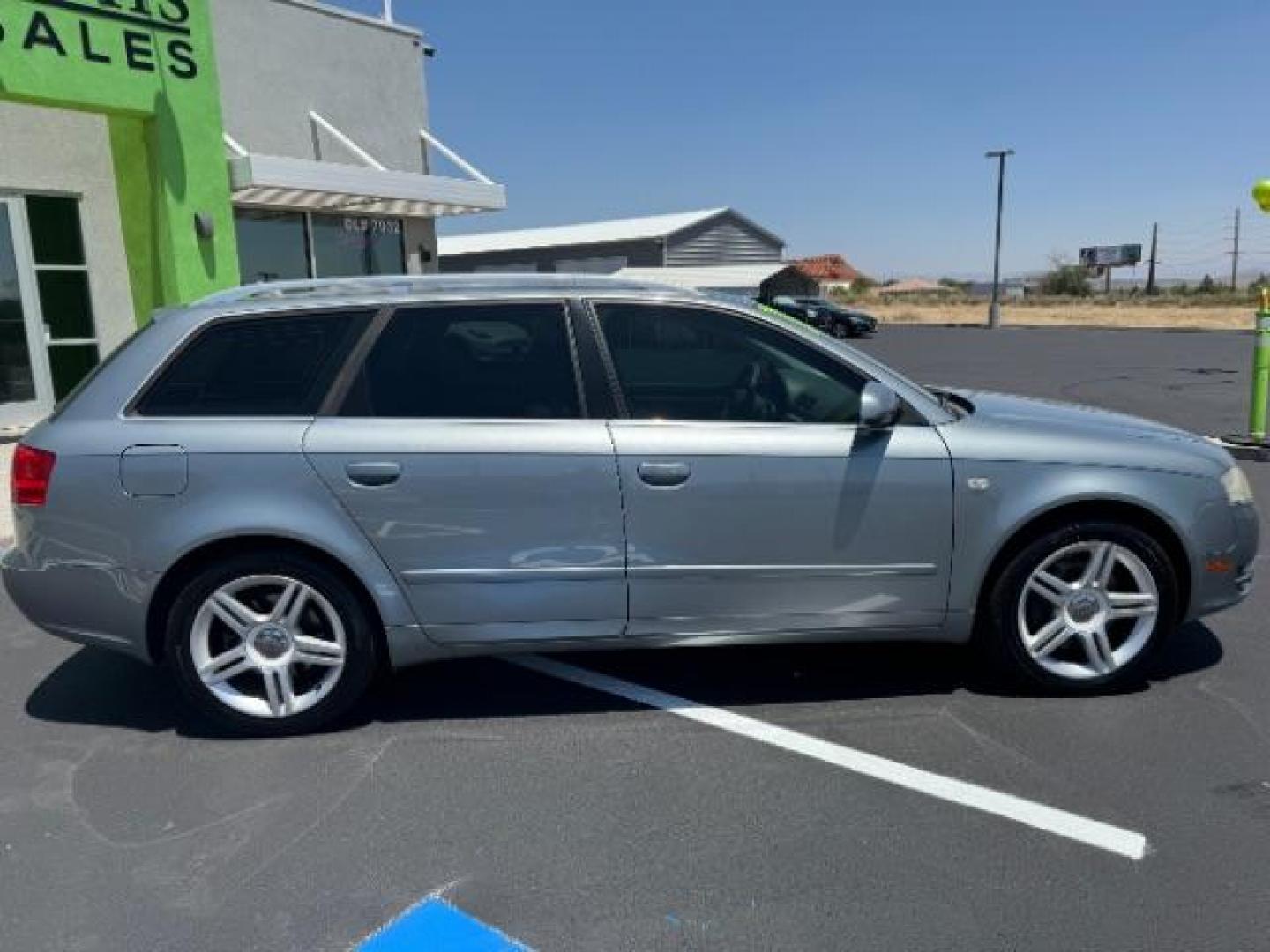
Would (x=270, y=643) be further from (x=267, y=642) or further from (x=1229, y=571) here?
(x=1229, y=571)

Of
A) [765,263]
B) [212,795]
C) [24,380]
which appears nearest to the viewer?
[212,795]

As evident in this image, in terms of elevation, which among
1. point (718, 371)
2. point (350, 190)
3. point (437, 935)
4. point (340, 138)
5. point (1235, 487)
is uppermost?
point (340, 138)

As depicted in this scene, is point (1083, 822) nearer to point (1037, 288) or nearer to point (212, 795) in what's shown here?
point (212, 795)

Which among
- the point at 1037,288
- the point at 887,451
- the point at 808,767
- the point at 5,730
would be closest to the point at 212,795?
the point at 5,730

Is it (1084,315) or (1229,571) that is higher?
(1229,571)

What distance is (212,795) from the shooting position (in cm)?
312

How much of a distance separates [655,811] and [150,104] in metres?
9.03

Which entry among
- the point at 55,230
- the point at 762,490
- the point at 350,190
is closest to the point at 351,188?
the point at 350,190

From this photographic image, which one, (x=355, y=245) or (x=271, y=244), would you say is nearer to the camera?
(x=271, y=244)

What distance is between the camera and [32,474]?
338 centimetres

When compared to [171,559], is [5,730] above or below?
below

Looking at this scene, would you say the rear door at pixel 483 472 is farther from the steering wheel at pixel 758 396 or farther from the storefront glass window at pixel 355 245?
the storefront glass window at pixel 355 245

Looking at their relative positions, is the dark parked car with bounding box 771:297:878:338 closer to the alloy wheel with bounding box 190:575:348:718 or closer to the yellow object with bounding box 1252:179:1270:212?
the yellow object with bounding box 1252:179:1270:212

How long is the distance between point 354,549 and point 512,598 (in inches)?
23.6
